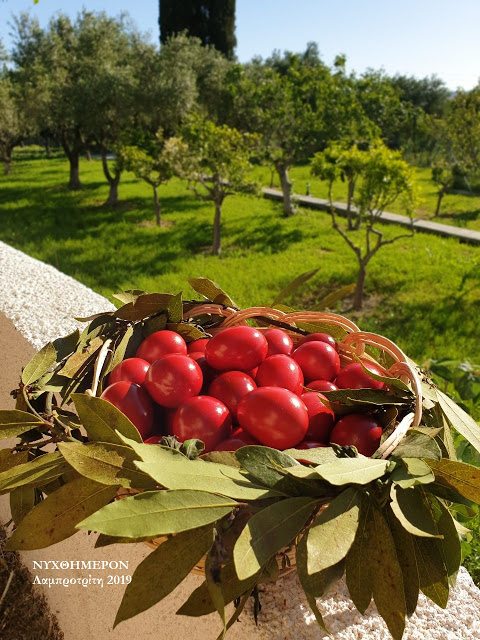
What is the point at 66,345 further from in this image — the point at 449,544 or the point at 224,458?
the point at 449,544

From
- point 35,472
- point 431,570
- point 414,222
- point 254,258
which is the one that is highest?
point 35,472

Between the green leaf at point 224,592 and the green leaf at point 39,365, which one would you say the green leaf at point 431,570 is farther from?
the green leaf at point 39,365

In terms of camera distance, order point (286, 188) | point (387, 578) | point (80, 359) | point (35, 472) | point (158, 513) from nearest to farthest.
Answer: point (158, 513) → point (387, 578) → point (35, 472) → point (80, 359) → point (286, 188)

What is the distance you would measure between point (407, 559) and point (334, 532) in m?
0.21

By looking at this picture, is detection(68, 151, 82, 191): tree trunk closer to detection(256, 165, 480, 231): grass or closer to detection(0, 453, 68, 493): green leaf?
detection(256, 165, 480, 231): grass

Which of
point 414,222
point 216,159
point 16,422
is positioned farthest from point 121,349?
point 414,222

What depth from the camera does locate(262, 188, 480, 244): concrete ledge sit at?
32.3 ft

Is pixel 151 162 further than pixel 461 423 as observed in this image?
Yes

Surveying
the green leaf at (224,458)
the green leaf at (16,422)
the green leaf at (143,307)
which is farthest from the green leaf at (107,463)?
the green leaf at (143,307)

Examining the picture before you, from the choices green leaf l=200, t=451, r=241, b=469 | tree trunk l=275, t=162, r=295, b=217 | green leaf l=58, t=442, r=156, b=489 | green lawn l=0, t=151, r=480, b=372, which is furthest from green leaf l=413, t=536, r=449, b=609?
tree trunk l=275, t=162, r=295, b=217

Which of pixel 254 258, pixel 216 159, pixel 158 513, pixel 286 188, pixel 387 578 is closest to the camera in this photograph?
pixel 158 513

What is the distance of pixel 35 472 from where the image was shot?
3.05 feet

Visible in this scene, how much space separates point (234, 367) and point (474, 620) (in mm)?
Result: 890

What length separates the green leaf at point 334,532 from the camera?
72 centimetres
